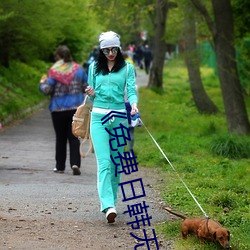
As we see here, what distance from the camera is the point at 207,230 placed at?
6285 mm

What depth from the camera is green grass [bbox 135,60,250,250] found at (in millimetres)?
7413

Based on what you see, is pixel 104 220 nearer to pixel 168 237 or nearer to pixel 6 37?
pixel 168 237

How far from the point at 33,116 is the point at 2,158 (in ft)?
28.9

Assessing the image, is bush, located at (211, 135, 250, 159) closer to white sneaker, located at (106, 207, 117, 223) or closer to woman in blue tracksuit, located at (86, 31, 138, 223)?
woman in blue tracksuit, located at (86, 31, 138, 223)

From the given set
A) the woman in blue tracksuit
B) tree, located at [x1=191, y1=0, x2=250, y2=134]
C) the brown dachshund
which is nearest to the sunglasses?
the woman in blue tracksuit

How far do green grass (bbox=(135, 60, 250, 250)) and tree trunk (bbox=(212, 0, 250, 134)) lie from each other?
2.46 ft

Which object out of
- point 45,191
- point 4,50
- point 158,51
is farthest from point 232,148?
point 158,51

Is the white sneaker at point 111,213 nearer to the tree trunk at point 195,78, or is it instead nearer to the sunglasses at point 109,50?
the sunglasses at point 109,50

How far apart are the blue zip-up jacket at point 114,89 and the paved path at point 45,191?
1190 millimetres

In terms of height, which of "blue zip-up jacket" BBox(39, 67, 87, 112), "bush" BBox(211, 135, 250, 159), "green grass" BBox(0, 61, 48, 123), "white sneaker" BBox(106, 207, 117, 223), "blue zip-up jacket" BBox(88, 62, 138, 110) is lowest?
"bush" BBox(211, 135, 250, 159)

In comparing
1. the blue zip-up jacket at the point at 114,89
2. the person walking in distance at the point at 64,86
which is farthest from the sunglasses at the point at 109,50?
the person walking in distance at the point at 64,86

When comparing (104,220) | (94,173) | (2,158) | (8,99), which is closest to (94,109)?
(104,220)

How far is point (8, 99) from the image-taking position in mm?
20906

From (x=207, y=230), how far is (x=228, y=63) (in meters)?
10.5
